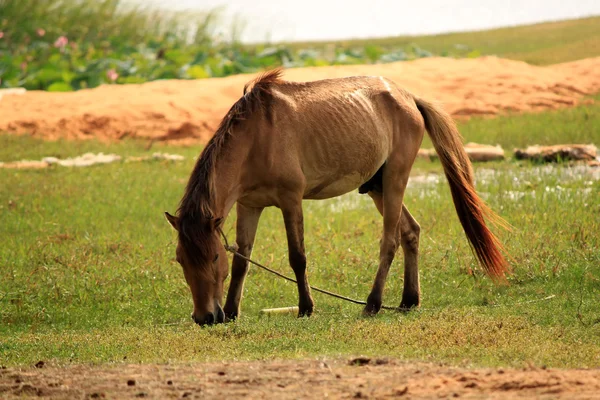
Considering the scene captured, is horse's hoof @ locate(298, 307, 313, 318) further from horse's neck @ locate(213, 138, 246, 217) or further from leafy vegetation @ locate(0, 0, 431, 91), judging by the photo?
leafy vegetation @ locate(0, 0, 431, 91)

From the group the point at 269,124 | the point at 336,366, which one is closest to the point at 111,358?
the point at 336,366

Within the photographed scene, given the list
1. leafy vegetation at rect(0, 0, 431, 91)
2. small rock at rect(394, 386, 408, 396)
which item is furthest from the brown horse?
leafy vegetation at rect(0, 0, 431, 91)

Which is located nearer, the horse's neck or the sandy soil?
the horse's neck

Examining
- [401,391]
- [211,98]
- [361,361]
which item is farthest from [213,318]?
[211,98]

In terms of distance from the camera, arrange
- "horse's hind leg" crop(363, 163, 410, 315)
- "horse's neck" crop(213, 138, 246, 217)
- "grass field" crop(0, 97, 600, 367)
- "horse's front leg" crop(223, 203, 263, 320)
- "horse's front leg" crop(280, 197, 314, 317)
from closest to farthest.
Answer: "grass field" crop(0, 97, 600, 367)
"horse's neck" crop(213, 138, 246, 217)
"horse's front leg" crop(280, 197, 314, 317)
"horse's front leg" crop(223, 203, 263, 320)
"horse's hind leg" crop(363, 163, 410, 315)

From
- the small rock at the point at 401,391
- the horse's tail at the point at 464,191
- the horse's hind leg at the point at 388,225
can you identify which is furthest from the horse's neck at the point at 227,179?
the small rock at the point at 401,391

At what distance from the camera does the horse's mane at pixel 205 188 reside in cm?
741

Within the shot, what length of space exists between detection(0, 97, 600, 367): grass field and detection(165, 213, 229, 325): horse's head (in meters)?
0.18

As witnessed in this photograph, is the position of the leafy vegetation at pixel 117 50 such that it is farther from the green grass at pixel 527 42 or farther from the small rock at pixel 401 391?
the small rock at pixel 401 391

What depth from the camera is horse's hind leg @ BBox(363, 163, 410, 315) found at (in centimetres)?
841

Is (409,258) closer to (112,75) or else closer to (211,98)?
(211,98)

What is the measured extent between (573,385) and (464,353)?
132cm

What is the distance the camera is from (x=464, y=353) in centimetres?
654

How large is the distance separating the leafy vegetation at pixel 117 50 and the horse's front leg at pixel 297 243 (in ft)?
55.7
